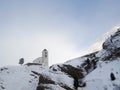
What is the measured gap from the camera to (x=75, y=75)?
127 feet

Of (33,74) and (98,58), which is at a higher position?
(98,58)

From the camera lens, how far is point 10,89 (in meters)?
33.0

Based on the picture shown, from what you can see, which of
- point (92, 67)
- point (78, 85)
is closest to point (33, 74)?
point (78, 85)

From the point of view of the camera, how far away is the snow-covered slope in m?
31.5

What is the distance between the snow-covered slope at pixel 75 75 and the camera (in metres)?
31.5

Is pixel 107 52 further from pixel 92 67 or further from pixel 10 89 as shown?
pixel 10 89

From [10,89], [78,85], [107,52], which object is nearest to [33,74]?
[10,89]

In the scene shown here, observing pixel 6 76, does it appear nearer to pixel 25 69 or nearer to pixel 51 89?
pixel 25 69

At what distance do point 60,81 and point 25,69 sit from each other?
32.2 ft

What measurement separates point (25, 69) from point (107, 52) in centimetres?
1660

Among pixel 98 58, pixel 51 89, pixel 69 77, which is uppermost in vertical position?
pixel 98 58

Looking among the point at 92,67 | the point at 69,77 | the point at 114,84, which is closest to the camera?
the point at 114,84

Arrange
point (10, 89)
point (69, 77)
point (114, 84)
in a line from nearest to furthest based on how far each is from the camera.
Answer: point (114, 84) < point (10, 89) < point (69, 77)

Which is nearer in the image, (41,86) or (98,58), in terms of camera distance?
(41,86)
